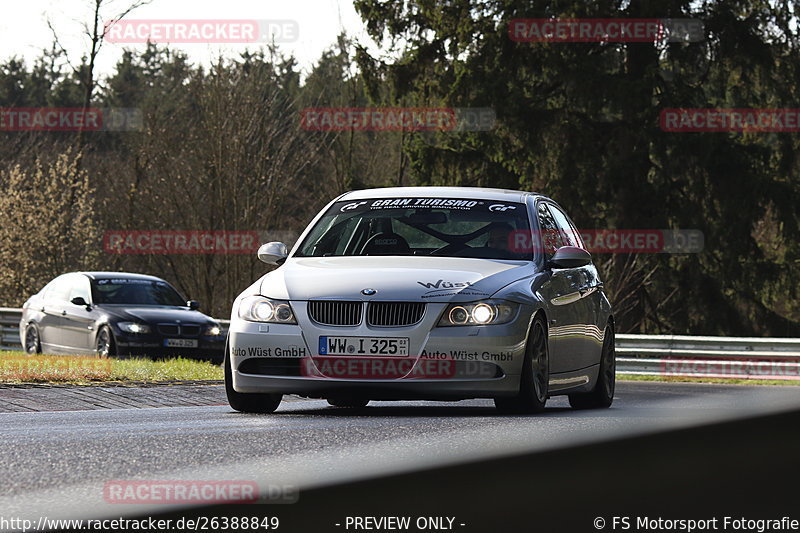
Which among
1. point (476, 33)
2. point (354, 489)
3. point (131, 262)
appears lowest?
point (131, 262)

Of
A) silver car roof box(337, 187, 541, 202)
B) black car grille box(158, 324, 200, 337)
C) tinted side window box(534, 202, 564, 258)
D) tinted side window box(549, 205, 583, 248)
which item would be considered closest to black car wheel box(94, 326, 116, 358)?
black car grille box(158, 324, 200, 337)

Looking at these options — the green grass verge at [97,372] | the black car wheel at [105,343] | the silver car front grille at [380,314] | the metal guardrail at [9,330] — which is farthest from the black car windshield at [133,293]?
the silver car front grille at [380,314]

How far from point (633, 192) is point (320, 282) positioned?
22.8 meters

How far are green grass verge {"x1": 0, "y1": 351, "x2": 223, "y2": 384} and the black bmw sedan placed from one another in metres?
3.23

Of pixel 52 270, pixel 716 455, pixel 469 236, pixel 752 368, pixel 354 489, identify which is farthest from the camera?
pixel 52 270

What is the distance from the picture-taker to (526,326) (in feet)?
35.3

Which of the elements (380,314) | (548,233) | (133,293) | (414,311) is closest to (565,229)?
(548,233)

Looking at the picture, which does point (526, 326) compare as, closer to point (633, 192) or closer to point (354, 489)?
point (354, 489)

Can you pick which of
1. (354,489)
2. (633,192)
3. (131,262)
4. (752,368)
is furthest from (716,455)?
(131,262)

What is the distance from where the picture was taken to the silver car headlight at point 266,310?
1070cm

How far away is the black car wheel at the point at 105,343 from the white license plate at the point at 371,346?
12.3m

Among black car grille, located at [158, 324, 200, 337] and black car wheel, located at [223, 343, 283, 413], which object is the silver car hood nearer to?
black car wheel, located at [223, 343, 283, 413]

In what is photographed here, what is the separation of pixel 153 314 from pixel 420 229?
450 inches

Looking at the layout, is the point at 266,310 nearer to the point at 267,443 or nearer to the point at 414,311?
the point at 414,311
